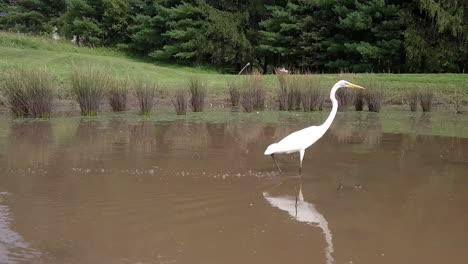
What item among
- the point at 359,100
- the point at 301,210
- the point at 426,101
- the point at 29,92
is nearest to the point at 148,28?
the point at 359,100

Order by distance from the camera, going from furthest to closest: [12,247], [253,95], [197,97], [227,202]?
[253,95] → [197,97] → [227,202] → [12,247]

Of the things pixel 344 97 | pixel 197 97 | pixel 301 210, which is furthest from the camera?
pixel 344 97

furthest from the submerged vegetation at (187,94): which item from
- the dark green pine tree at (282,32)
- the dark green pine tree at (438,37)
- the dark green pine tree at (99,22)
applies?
the dark green pine tree at (99,22)

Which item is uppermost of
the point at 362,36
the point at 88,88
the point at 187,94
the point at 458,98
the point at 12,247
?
the point at 362,36

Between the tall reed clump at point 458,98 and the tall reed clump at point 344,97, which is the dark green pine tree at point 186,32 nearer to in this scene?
the tall reed clump at point 458,98

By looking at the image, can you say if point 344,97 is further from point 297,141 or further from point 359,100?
point 297,141

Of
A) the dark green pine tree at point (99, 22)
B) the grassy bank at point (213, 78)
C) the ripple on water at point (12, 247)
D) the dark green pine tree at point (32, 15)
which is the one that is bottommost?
the ripple on water at point (12, 247)

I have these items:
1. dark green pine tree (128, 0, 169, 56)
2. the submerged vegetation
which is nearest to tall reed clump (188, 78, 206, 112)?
the submerged vegetation

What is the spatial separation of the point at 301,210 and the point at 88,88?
9.75 meters

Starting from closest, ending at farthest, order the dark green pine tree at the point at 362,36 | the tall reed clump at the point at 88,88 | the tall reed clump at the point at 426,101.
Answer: the tall reed clump at the point at 88,88 < the tall reed clump at the point at 426,101 < the dark green pine tree at the point at 362,36

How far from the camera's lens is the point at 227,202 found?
5.93m

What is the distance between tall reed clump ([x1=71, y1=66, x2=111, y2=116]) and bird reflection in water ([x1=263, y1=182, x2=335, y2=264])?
29.4ft

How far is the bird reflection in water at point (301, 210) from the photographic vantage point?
4.93 metres

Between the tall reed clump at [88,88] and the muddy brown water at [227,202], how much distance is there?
13.2 feet
